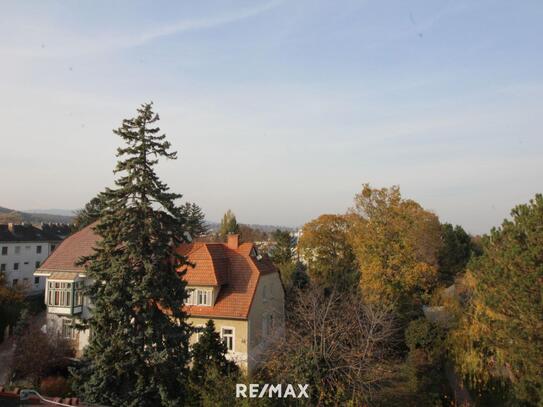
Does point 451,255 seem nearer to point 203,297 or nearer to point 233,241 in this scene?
point 233,241

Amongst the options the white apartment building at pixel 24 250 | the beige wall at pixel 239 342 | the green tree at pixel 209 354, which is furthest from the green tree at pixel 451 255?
the white apartment building at pixel 24 250

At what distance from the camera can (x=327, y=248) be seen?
44.0 meters

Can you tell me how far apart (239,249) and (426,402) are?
13471 mm

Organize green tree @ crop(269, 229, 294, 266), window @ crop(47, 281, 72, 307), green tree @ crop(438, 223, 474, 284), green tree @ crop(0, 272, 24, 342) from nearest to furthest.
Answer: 1. window @ crop(47, 281, 72, 307)
2. green tree @ crop(0, 272, 24, 342)
3. green tree @ crop(269, 229, 294, 266)
4. green tree @ crop(438, 223, 474, 284)

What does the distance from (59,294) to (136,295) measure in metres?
14.0

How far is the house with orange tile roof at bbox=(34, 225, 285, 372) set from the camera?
23484 millimetres

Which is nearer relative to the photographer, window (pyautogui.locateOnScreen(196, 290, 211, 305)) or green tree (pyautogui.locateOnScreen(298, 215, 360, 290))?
window (pyautogui.locateOnScreen(196, 290, 211, 305))

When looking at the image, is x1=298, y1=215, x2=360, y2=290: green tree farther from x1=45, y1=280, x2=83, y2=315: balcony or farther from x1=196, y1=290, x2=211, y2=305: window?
x1=45, y1=280, x2=83, y2=315: balcony

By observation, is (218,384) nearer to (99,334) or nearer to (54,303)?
(99,334)

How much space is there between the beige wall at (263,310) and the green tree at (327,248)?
37.0 feet

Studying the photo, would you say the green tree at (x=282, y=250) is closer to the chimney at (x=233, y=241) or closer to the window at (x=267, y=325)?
the window at (x=267, y=325)

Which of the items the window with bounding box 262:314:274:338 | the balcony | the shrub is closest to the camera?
the shrub

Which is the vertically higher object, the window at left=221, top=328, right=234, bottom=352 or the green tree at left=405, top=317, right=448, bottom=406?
the window at left=221, top=328, right=234, bottom=352

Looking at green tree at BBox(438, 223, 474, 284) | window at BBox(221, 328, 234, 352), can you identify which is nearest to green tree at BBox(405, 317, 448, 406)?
window at BBox(221, 328, 234, 352)
